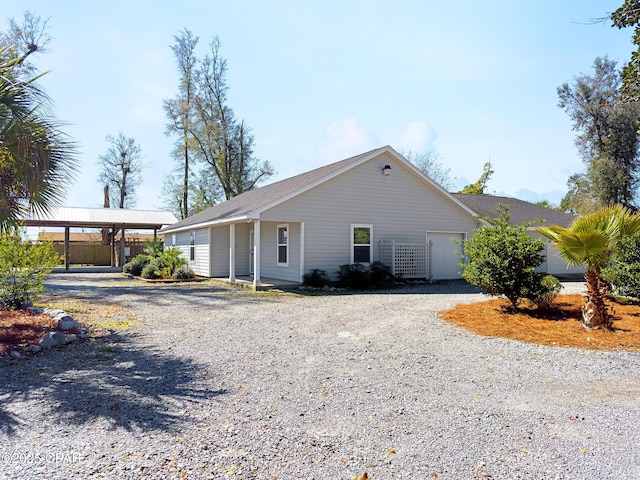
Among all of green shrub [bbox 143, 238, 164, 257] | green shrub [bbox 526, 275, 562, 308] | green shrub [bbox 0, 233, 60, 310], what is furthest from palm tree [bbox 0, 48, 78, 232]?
green shrub [bbox 143, 238, 164, 257]

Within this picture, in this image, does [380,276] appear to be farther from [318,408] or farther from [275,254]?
[318,408]

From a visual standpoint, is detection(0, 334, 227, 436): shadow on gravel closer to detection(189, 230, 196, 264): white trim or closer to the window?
the window

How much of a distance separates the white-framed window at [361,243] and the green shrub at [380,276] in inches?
32.6

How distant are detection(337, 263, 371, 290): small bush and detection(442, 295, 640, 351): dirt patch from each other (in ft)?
15.3

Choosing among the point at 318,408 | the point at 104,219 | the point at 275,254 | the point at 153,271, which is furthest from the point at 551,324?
the point at 104,219

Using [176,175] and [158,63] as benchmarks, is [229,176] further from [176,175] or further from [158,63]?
[158,63]

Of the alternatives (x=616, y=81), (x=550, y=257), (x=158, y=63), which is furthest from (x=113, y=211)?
(x=616, y=81)

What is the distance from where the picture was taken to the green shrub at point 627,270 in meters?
9.01

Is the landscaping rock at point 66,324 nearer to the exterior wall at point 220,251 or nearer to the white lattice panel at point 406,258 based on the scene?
the white lattice panel at point 406,258

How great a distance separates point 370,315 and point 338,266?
6.21 metres

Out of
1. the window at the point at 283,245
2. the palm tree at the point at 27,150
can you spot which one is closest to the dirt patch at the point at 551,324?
the palm tree at the point at 27,150

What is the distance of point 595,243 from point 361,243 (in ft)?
29.8

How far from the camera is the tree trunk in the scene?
714 centimetres

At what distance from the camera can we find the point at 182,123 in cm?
3291
